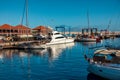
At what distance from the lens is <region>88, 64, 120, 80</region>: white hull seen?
2623cm

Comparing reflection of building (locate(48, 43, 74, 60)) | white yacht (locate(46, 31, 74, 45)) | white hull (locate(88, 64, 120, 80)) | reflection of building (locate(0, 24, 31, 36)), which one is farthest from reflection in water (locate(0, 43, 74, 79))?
reflection of building (locate(0, 24, 31, 36))

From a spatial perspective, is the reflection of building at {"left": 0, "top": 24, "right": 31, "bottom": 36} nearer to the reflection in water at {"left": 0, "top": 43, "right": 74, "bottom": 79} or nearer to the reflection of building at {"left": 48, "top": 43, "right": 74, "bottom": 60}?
the reflection of building at {"left": 48, "top": 43, "right": 74, "bottom": 60}

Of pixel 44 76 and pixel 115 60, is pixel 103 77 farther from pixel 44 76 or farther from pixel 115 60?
pixel 44 76

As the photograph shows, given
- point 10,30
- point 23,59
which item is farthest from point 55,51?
point 10,30

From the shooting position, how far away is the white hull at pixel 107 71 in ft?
86.1

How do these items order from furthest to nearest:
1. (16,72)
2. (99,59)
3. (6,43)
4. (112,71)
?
(6,43)
(16,72)
(99,59)
(112,71)

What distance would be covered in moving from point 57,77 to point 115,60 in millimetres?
8206

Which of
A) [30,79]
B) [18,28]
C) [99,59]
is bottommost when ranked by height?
[30,79]

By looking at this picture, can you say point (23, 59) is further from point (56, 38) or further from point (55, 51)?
point (56, 38)

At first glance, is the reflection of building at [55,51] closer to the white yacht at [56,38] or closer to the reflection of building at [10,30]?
the white yacht at [56,38]

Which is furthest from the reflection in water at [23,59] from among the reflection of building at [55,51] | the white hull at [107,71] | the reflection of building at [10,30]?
the reflection of building at [10,30]

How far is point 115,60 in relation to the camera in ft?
90.1

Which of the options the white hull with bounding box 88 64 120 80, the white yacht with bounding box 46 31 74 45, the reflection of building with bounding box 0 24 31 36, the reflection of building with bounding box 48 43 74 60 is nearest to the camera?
the white hull with bounding box 88 64 120 80

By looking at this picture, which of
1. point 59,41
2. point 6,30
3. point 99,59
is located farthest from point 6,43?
point 99,59
